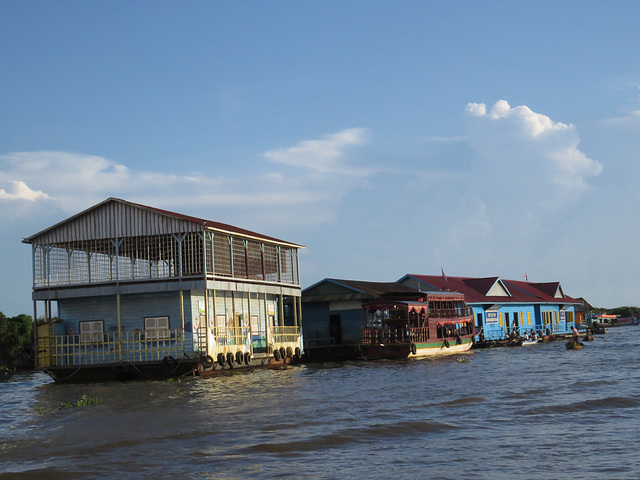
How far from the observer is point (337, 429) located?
45.6ft

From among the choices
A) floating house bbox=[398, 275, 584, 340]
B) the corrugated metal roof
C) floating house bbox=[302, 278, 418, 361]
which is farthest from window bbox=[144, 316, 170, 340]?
floating house bbox=[398, 275, 584, 340]

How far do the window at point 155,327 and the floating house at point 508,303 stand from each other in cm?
2386

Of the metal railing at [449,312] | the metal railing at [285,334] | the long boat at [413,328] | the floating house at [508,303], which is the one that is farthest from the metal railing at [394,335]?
the floating house at [508,303]

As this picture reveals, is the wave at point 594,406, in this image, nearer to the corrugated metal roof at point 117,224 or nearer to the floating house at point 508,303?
the corrugated metal roof at point 117,224

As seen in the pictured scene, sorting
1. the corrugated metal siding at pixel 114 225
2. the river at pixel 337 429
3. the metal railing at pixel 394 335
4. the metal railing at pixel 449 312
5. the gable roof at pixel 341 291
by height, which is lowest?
the river at pixel 337 429

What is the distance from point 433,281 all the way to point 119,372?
3054 cm

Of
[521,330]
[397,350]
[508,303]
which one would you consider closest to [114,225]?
[397,350]

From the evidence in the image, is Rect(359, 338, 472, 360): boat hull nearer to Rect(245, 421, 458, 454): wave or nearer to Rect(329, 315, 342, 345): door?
Rect(329, 315, 342, 345): door

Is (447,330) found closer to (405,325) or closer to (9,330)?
(405,325)

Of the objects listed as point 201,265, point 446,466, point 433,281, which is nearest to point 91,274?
point 201,265

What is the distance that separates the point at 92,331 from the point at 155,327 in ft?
9.18

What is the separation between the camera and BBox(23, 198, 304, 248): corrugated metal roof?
28.8 m

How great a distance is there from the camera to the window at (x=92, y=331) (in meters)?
29.5

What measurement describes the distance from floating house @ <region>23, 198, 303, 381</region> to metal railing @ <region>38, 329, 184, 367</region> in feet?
0.13
